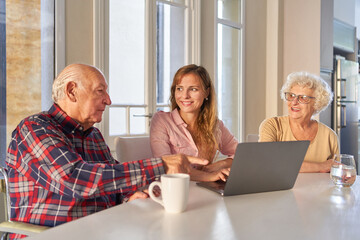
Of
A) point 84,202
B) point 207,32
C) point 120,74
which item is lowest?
point 84,202

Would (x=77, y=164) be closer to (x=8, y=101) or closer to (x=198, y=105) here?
(x=198, y=105)

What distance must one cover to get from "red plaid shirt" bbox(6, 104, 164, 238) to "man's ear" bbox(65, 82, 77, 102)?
0.06 m

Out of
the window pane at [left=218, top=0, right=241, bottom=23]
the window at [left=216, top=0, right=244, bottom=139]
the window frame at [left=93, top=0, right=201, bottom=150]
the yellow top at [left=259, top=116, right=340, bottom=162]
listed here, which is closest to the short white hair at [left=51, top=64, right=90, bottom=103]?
the yellow top at [left=259, top=116, right=340, bottom=162]

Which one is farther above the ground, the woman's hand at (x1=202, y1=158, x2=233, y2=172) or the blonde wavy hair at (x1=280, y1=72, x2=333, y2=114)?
the blonde wavy hair at (x1=280, y1=72, x2=333, y2=114)

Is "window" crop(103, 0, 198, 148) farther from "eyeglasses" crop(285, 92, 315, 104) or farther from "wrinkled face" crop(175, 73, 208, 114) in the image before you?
"eyeglasses" crop(285, 92, 315, 104)

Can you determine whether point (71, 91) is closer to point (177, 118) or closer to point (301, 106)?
point (177, 118)

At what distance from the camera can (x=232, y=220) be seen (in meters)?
0.85

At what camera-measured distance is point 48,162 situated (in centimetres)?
107

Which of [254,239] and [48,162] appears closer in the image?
[254,239]

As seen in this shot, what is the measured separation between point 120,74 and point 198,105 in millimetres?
1282

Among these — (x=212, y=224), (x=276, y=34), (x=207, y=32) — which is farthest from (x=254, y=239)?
(x=276, y=34)

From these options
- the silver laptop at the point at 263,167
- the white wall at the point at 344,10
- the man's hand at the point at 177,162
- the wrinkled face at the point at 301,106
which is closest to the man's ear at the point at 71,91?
the man's hand at the point at 177,162

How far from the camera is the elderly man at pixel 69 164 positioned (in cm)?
105

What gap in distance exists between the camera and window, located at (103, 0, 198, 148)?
9.90 feet
